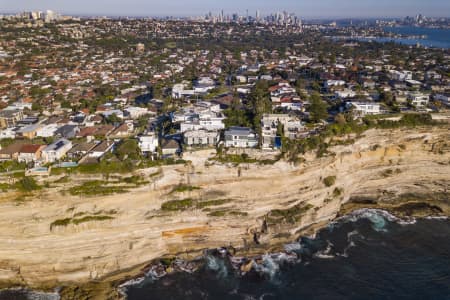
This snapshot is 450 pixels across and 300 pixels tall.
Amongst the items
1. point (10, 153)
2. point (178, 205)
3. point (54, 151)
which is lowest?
point (178, 205)

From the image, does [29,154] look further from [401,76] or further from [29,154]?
[401,76]

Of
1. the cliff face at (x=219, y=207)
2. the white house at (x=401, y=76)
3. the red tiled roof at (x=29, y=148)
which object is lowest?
the cliff face at (x=219, y=207)

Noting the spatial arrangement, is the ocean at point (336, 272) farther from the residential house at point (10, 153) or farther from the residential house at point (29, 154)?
the residential house at point (10, 153)

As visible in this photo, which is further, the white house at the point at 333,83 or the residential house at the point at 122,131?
the white house at the point at 333,83

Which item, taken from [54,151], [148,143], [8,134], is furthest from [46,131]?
[148,143]

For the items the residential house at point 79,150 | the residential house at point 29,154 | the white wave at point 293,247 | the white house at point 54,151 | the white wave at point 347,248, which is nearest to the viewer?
the white wave at point 347,248

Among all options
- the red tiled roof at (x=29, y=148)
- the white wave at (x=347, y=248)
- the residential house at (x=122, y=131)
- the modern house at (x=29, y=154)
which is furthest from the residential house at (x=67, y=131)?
the white wave at (x=347, y=248)

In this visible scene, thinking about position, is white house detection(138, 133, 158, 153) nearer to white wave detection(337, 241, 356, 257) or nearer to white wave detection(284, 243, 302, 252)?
white wave detection(284, 243, 302, 252)
